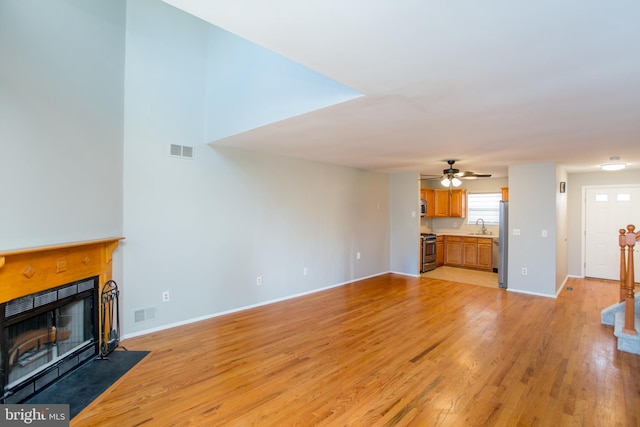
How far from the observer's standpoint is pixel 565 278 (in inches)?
260

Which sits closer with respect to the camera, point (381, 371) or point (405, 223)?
point (381, 371)

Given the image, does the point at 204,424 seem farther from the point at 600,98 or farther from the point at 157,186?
the point at 600,98

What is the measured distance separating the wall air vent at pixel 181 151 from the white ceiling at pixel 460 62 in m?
0.81

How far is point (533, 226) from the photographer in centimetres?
547

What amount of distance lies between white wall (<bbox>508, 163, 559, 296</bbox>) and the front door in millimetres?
2302

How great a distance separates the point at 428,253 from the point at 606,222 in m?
3.62

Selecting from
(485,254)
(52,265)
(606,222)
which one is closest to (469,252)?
(485,254)

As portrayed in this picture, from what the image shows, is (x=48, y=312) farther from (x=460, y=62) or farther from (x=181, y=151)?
(x=460, y=62)

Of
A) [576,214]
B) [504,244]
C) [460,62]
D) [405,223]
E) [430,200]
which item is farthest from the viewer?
[430,200]

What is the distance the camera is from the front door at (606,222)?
6250 mm

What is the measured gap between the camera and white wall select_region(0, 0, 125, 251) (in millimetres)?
2338

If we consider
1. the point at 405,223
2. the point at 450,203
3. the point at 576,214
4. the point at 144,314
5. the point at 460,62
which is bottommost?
the point at 144,314

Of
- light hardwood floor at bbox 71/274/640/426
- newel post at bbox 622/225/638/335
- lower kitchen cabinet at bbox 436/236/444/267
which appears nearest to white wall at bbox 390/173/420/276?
lower kitchen cabinet at bbox 436/236/444/267

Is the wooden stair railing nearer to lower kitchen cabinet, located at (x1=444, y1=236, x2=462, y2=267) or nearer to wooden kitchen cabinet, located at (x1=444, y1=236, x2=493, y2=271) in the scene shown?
wooden kitchen cabinet, located at (x1=444, y1=236, x2=493, y2=271)
